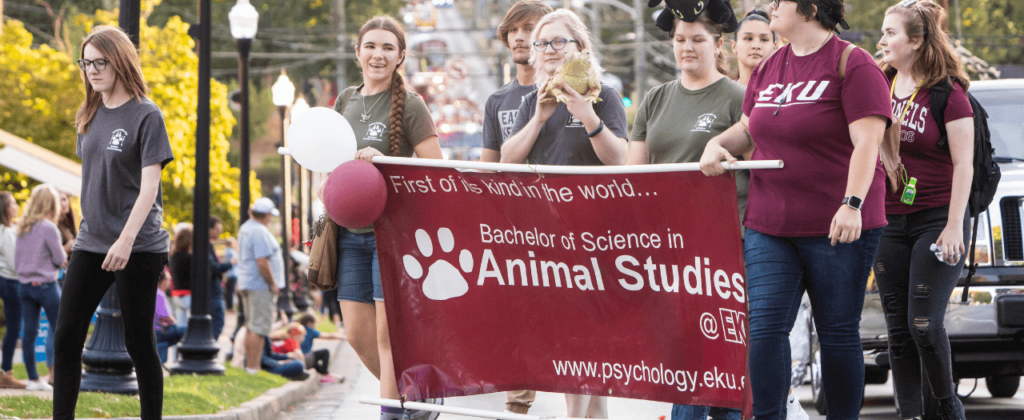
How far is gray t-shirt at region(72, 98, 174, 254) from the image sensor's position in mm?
5328

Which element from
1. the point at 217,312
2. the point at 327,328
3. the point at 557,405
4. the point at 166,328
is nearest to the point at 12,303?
the point at 166,328

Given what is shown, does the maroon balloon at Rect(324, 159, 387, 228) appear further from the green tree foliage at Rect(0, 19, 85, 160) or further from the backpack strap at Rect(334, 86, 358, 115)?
the green tree foliage at Rect(0, 19, 85, 160)

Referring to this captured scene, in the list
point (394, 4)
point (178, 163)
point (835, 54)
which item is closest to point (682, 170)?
point (835, 54)

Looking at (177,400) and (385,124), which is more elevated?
(385,124)

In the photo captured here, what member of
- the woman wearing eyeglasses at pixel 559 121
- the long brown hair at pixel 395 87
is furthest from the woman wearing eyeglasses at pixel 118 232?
the woman wearing eyeglasses at pixel 559 121

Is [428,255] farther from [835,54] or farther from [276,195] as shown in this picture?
[276,195]

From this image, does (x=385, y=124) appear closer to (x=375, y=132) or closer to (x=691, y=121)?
(x=375, y=132)

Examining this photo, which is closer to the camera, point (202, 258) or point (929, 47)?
point (929, 47)

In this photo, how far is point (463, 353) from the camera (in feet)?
15.1

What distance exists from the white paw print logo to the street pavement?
1142 millimetres

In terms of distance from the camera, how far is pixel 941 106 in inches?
203

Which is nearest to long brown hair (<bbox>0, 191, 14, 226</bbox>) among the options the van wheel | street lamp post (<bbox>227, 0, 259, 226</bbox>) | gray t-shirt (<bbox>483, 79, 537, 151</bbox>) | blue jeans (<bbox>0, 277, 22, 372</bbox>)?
blue jeans (<bbox>0, 277, 22, 372</bbox>)

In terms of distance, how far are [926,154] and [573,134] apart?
1629mm

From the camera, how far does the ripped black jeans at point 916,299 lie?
5031 mm
